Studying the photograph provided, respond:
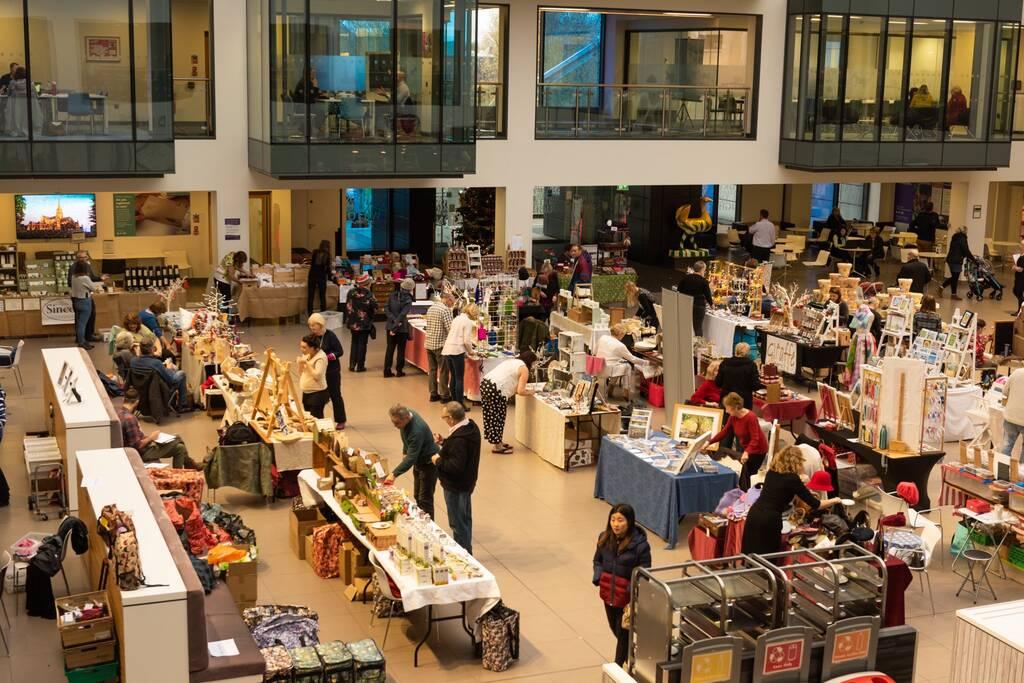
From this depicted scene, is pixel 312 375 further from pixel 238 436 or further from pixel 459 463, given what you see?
pixel 459 463

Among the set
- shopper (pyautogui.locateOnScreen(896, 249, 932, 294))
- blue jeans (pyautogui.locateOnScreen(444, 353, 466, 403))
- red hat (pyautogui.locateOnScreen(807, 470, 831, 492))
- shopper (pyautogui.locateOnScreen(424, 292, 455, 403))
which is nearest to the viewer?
red hat (pyautogui.locateOnScreen(807, 470, 831, 492))

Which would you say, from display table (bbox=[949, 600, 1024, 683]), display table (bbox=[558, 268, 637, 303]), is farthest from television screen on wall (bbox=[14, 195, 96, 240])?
display table (bbox=[949, 600, 1024, 683])

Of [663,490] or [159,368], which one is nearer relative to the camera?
[663,490]

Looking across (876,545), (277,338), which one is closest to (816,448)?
(876,545)

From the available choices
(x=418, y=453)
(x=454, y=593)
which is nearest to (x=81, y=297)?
(x=418, y=453)

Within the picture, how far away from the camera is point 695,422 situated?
1342cm

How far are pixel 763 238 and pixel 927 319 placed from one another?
9.68 metres

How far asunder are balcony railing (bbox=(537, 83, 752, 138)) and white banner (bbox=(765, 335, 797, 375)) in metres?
7.75

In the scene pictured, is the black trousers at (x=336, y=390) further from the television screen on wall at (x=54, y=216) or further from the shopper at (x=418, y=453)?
the television screen on wall at (x=54, y=216)

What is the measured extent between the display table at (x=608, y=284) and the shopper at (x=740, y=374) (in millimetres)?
9898

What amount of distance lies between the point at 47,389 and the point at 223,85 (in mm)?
9309

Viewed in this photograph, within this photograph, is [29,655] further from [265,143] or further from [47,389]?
[265,143]

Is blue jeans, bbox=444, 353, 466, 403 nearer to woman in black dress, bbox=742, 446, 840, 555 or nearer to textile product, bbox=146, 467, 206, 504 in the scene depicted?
textile product, bbox=146, 467, 206, 504

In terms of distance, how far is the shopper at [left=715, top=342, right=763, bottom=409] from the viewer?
14.5 m
